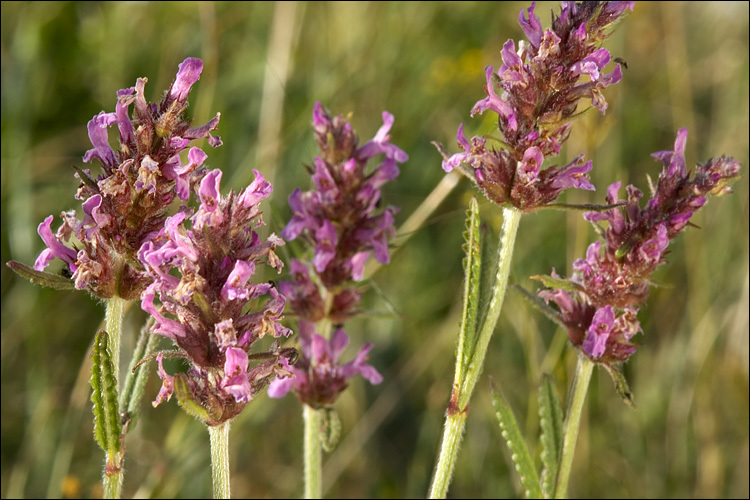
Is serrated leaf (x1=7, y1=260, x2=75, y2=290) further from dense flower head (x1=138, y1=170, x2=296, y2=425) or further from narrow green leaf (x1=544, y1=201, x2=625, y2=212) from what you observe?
narrow green leaf (x1=544, y1=201, x2=625, y2=212)

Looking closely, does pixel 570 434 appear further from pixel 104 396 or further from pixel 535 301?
pixel 104 396

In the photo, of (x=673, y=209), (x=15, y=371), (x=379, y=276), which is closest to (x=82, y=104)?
(x=15, y=371)

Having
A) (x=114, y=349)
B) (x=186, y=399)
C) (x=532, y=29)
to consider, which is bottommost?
(x=186, y=399)

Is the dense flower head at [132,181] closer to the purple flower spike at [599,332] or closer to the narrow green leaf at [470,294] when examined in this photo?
the narrow green leaf at [470,294]

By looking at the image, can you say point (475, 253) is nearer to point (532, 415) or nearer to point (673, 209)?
point (673, 209)

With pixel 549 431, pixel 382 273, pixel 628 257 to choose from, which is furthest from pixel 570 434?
pixel 382 273

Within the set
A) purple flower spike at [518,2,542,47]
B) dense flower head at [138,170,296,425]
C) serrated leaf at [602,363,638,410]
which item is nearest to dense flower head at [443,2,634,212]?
purple flower spike at [518,2,542,47]

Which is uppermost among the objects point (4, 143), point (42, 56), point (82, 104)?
point (42, 56)
